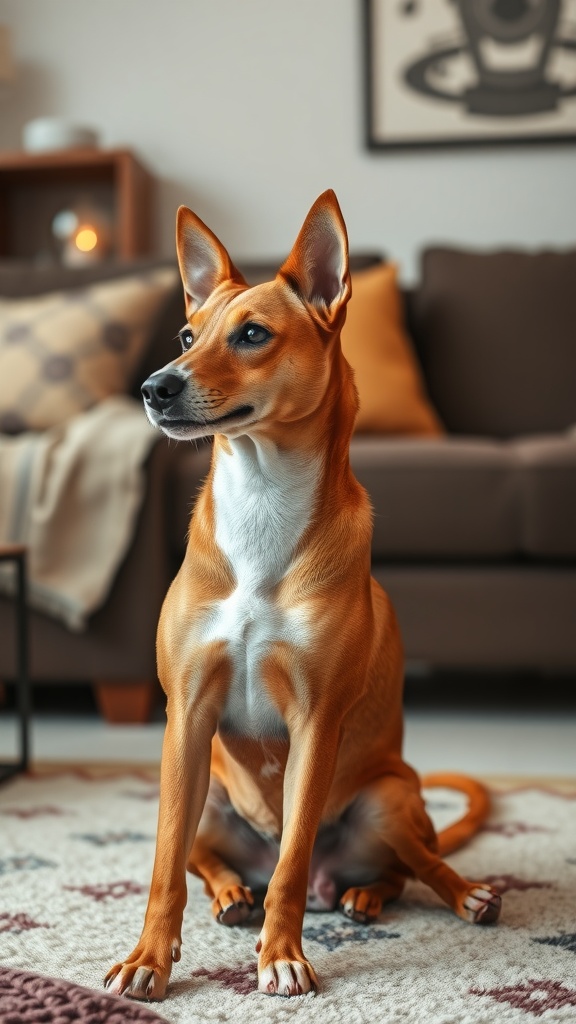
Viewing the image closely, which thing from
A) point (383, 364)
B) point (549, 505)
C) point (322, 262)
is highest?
point (322, 262)

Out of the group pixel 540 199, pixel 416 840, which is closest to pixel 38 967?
pixel 416 840

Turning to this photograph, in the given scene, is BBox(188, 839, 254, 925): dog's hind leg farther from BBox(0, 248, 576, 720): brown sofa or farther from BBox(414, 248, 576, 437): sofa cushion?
BBox(414, 248, 576, 437): sofa cushion

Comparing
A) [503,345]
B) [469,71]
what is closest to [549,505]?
[503,345]

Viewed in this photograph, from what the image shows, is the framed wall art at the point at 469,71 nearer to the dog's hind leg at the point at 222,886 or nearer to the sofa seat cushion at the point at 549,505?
the sofa seat cushion at the point at 549,505

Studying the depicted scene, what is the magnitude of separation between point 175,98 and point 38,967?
3464 millimetres

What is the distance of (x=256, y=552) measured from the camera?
1175 mm

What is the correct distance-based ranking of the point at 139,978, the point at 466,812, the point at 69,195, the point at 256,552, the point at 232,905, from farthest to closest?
the point at 69,195
the point at 466,812
the point at 232,905
the point at 256,552
the point at 139,978

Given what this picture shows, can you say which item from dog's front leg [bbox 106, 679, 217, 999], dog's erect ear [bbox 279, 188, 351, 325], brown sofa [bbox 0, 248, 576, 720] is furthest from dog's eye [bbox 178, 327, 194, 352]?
brown sofa [bbox 0, 248, 576, 720]

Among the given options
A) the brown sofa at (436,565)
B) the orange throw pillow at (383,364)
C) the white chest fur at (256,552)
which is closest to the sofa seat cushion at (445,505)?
the brown sofa at (436,565)

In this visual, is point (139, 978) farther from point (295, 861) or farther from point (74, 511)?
point (74, 511)

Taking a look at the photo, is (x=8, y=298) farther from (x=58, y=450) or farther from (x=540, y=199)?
(x=540, y=199)

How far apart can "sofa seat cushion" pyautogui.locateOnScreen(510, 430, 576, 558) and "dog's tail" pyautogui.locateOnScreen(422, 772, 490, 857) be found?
2.75 feet

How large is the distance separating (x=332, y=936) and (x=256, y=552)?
45cm

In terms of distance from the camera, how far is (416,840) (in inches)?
50.5
